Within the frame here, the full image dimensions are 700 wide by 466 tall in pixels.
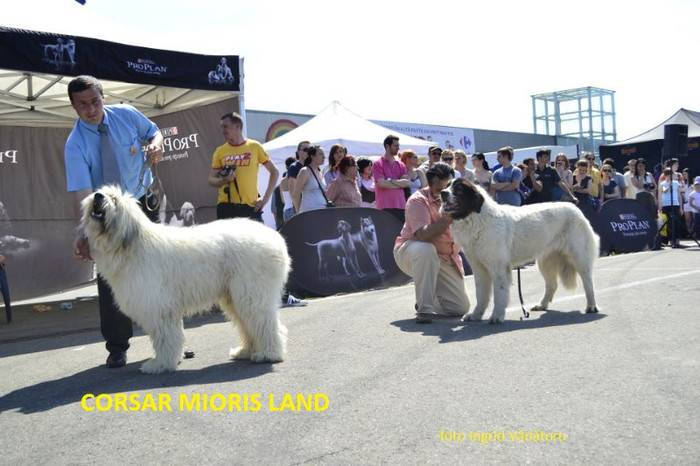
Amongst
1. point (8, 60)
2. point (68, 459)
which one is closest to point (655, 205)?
point (8, 60)

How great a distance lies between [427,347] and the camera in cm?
620

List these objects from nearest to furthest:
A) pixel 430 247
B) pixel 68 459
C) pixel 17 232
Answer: pixel 68 459, pixel 430 247, pixel 17 232

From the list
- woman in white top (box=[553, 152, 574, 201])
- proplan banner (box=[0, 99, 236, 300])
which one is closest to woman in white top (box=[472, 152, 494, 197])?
woman in white top (box=[553, 152, 574, 201])

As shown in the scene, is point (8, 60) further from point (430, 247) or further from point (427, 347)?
point (427, 347)

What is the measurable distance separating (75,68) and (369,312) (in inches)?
191

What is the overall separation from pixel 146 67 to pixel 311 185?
2.96m

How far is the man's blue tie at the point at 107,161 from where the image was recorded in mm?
6082

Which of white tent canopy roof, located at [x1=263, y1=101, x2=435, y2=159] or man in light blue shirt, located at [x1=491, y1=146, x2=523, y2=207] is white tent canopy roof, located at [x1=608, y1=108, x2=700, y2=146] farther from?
man in light blue shirt, located at [x1=491, y1=146, x2=523, y2=207]

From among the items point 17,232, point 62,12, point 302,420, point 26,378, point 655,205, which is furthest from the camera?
point 655,205

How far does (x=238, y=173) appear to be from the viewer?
8.40 m

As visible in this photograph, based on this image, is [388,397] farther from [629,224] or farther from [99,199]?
[629,224]

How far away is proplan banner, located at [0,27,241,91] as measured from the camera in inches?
333

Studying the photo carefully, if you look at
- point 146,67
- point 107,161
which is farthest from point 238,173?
point 146,67

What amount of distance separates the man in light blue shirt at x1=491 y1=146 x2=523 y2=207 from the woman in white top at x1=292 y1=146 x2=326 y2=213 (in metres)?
4.19
